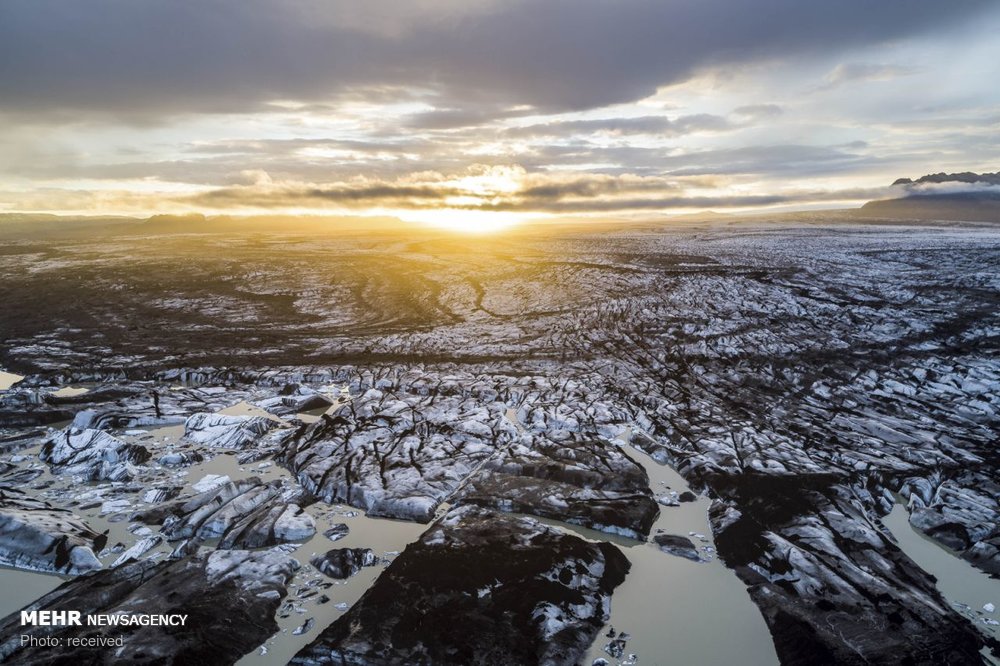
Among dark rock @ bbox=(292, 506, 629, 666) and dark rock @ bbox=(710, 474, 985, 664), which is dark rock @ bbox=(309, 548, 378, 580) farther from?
dark rock @ bbox=(710, 474, 985, 664)

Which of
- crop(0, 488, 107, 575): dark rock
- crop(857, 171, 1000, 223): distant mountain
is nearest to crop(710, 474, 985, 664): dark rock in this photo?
crop(0, 488, 107, 575): dark rock

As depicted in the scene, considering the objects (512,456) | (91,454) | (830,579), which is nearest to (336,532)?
(512,456)

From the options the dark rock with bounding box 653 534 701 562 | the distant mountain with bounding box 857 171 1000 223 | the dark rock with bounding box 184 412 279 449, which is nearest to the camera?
the dark rock with bounding box 653 534 701 562

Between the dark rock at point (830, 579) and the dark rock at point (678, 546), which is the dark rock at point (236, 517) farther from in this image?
the dark rock at point (830, 579)

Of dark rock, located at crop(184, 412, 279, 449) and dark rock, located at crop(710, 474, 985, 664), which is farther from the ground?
→ dark rock, located at crop(184, 412, 279, 449)

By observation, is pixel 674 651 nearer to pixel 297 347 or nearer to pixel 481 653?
pixel 481 653

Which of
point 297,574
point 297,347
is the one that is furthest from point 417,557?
point 297,347

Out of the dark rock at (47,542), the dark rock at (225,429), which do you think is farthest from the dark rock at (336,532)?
the dark rock at (225,429)
